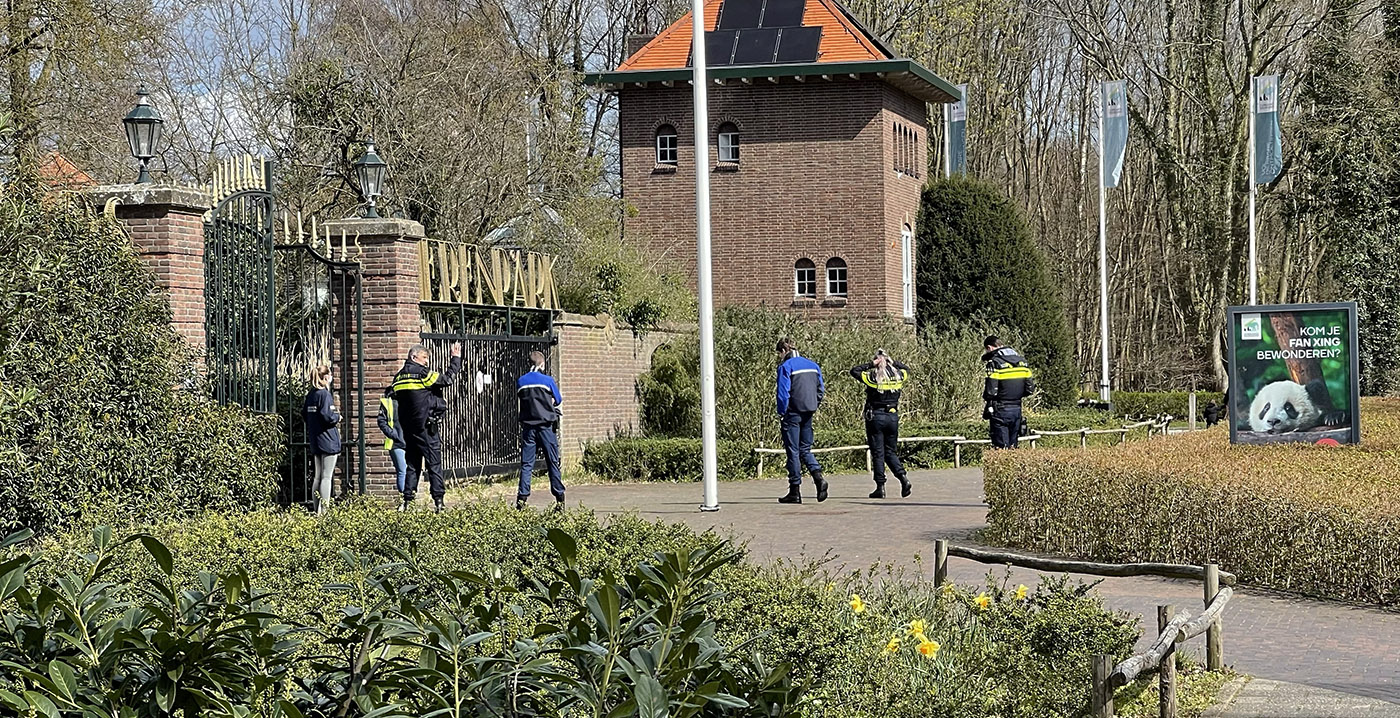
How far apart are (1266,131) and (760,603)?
32.0m

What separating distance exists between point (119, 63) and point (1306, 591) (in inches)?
754

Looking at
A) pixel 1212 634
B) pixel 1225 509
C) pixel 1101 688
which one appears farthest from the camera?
pixel 1225 509

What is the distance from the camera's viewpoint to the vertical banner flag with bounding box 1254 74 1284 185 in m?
34.6

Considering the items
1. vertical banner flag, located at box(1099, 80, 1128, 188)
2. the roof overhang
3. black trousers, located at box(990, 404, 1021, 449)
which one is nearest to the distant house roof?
the roof overhang

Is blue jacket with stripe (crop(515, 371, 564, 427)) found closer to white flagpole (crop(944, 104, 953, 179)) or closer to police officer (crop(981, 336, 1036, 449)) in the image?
police officer (crop(981, 336, 1036, 449))

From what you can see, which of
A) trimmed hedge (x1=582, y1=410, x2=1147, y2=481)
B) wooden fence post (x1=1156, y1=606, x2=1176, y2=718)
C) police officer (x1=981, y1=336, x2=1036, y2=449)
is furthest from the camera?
trimmed hedge (x1=582, y1=410, x2=1147, y2=481)

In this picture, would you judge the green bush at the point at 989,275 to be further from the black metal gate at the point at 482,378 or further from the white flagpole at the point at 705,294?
the white flagpole at the point at 705,294

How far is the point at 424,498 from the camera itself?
58.2ft

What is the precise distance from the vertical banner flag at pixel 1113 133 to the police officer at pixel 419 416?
25194 mm

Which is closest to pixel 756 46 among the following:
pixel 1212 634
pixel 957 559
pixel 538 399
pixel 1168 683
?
pixel 538 399

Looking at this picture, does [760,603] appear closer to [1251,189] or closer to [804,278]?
[804,278]

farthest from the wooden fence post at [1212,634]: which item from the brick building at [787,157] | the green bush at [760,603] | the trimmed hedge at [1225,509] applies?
the brick building at [787,157]

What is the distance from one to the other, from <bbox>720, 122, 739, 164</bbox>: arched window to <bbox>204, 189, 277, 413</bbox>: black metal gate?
21.4 metres

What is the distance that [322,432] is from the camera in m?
15.3
